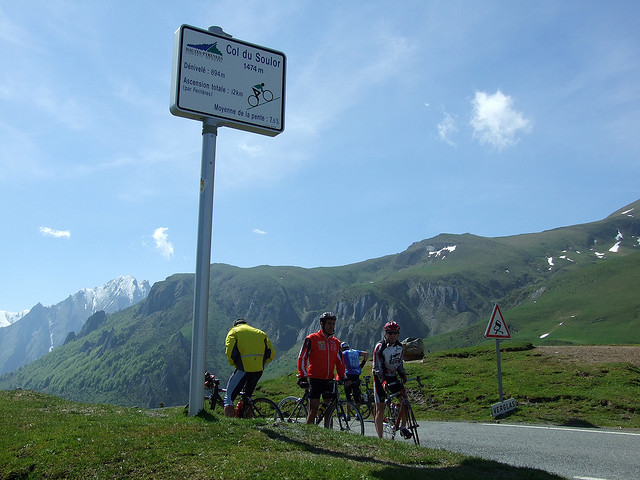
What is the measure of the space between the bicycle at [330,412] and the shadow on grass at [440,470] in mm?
3083

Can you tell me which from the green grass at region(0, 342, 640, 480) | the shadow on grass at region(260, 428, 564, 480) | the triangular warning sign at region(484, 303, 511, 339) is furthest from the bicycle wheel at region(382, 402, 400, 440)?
the triangular warning sign at region(484, 303, 511, 339)

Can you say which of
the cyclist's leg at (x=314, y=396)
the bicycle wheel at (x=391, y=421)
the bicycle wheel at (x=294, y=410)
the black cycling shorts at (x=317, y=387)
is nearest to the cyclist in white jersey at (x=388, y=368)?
the bicycle wheel at (x=391, y=421)

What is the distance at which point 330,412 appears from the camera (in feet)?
35.3

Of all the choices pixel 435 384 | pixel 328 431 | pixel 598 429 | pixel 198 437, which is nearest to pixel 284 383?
pixel 435 384

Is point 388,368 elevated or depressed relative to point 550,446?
elevated

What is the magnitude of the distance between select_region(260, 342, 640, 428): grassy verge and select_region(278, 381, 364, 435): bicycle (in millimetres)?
7106

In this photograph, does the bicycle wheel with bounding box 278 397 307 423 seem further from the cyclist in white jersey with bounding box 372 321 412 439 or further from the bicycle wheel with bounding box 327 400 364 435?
the cyclist in white jersey with bounding box 372 321 412 439

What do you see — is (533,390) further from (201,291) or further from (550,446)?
(201,291)

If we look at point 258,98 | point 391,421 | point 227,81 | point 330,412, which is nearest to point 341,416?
point 330,412

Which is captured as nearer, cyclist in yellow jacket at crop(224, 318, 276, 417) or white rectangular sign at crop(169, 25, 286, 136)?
white rectangular sign at crop(169, 25, 286, 136)

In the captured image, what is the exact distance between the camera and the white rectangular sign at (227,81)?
30.8 ft

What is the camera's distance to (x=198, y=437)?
7035mm

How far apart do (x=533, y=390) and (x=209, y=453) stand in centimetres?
1556

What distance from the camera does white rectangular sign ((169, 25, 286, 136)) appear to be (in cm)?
938
